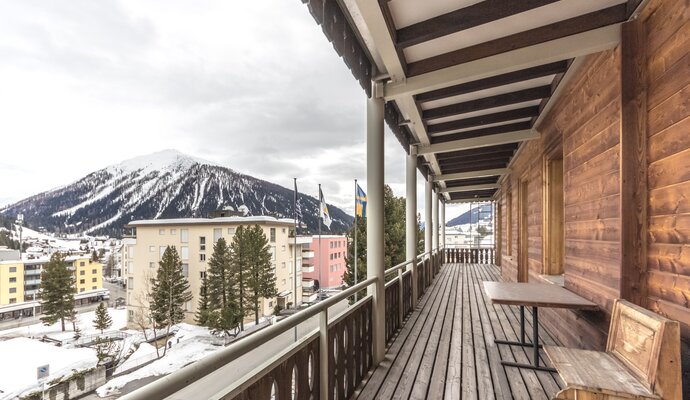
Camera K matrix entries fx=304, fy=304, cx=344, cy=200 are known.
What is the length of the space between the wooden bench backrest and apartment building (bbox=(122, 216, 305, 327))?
2706 centimetres

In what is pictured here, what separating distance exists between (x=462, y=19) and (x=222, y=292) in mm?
26382

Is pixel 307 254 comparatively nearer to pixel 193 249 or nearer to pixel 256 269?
pixel 193 249

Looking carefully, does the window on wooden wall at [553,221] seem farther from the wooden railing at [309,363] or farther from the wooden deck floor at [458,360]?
the wooden railing at [309,363]

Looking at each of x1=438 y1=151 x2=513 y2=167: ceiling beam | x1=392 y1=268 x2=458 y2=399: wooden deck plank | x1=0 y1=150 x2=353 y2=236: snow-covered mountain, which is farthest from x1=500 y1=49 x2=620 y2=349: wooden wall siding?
x1=0 y1=150 x2=353 y2=236: snow-covered mountain

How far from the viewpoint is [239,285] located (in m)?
24.2

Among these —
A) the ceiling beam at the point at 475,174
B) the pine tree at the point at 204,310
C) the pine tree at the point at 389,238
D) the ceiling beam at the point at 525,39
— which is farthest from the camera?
the pine tree at the point at 204,310

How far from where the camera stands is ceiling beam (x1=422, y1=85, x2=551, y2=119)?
3.47 metres

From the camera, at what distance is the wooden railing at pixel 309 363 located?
883 millimetres

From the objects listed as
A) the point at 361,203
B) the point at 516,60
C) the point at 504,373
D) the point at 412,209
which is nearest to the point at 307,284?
the point at 361,203

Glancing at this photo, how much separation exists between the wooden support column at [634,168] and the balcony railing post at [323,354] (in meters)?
1.85

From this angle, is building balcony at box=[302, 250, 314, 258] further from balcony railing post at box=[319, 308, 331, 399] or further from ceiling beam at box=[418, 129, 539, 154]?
balcony railing post at box=[319, 308, 331, 399]

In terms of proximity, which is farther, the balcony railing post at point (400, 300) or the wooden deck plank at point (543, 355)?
the balcony railing post at point (400, 300)

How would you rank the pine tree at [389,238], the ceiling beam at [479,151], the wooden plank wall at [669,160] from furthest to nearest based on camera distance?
1. the pine tree at [389,238]
2. the ceiling beam at [479,151]
3. the wooden plank wall at [669,160]

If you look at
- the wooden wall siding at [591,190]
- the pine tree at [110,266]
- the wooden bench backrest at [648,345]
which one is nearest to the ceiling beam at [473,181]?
the wooden wall siding at [591,190]
